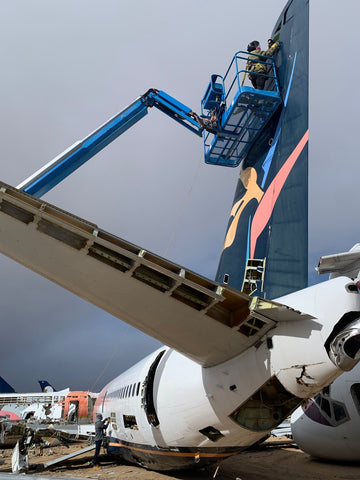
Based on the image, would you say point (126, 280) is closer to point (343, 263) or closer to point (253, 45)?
point (343, 263)

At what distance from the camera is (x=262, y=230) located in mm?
9469

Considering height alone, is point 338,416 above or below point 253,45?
below

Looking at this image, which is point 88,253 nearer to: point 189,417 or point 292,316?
point 292,316

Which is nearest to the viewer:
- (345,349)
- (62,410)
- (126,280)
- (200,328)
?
(345,349)

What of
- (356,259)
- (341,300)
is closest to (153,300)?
(341,300)

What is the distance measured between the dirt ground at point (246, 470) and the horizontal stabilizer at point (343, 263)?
15.1ft

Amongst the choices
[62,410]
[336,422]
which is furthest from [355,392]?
[62,410]

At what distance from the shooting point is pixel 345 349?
4020 mm

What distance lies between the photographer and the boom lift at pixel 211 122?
1106 cm

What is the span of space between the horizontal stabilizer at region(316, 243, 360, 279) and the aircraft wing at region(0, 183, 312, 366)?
3.97m

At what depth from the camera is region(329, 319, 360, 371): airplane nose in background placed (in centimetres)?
398

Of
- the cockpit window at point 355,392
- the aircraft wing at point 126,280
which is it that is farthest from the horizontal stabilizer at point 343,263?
the aircraft wing at point 126,280

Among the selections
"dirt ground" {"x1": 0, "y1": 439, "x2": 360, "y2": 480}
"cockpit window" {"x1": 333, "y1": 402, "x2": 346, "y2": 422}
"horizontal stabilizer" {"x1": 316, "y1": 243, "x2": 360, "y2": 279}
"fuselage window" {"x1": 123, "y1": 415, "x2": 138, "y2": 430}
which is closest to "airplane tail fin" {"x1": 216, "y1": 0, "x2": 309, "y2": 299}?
"horizontal stabilizer" {"x1": 316, "y1": 243, "x2": 360, "y2": 279}

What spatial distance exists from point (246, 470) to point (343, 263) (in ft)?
18.7
